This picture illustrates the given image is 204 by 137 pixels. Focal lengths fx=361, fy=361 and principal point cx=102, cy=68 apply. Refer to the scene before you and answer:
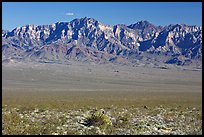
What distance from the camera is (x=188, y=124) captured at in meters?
17.0

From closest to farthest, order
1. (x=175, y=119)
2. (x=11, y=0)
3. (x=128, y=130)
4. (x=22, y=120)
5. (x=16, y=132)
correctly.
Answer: (x=11, y=0) < (x=16, y=132) < (x=128, y=130) < (x=22, y=120) < (x=175, y=119)

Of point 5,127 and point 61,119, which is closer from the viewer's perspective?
point 5,127

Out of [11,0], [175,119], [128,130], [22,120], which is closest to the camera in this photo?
[11,0]

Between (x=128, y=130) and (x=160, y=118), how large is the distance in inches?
176

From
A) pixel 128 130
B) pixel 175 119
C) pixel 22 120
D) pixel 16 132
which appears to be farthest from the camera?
pixel 175 119

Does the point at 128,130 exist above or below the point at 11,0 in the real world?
below

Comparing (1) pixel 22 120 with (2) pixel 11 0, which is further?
(1) pixel 22 120

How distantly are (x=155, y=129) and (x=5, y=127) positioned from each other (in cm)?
618

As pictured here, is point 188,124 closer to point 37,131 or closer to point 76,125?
point 76,125

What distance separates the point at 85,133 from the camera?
1405cm

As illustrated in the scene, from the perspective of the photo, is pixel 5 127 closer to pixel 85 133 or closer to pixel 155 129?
pixel 85 133

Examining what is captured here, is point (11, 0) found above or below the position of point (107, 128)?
above

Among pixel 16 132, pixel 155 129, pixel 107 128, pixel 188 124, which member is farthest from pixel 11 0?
pixel 188 124

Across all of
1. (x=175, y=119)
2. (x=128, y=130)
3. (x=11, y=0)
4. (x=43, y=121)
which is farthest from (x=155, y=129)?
(x=11, y=0)
